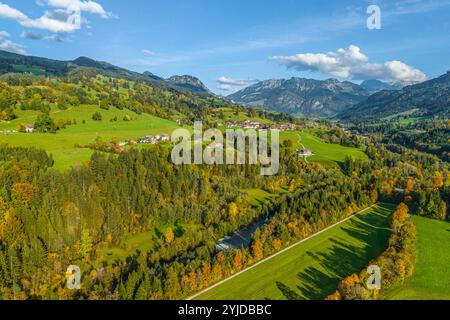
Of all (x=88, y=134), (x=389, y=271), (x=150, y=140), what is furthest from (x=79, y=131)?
(x=389, y=271)

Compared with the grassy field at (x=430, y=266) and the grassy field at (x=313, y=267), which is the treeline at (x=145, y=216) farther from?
the grassy field at (x=430, y=266)

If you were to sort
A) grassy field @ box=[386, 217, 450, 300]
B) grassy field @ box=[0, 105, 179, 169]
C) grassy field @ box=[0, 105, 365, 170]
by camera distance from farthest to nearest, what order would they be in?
grassy field @ box=[0, 105, 365, 170] → grassy field @ box=[0, 105, 179, 169] → grassy field @ box=[386, 217, 450, 300]

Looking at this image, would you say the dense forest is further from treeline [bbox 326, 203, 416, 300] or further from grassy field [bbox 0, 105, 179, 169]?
treeline [bbox 326, 203, 416, 300]

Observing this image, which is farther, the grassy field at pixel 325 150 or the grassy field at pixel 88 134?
the grassy field at pixel 325 150
